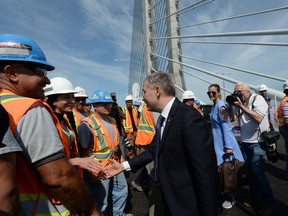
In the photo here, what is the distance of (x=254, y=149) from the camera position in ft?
9.70

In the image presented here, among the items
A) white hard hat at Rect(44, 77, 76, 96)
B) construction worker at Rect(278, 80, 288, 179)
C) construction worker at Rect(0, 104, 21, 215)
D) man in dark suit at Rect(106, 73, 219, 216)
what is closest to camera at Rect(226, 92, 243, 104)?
man in dark suit at Rect(106, 73, 219, 216)

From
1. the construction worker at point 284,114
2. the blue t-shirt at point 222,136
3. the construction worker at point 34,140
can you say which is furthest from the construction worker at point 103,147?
the construction worker at point 284,114

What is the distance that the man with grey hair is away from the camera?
2.85 meters

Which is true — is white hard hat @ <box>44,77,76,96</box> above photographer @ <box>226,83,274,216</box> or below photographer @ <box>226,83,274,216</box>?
above

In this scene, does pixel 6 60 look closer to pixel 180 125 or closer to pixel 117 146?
pixel 180 125

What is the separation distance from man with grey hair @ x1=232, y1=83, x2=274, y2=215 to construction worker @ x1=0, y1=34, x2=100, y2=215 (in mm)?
2295

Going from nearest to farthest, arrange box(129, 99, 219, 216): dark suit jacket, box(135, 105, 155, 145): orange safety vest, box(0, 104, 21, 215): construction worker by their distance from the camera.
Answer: box(0, 104, 21, 215): construction worker, box(129, 99, 219, 216): dark suit jacket, box(135, 105, 155, 145): orange safety vest

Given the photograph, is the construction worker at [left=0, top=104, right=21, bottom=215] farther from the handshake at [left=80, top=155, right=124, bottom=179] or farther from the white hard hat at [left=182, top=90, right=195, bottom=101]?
the white hard hat at [left=182, top=90, right=195, bottom=101]

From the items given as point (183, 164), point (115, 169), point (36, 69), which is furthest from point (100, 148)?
point (36, 69)

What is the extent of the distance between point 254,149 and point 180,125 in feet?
5.70

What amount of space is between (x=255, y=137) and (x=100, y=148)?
6.13 feet

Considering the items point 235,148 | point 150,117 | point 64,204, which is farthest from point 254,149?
point 64,204

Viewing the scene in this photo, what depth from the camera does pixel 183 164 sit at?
1.67 m

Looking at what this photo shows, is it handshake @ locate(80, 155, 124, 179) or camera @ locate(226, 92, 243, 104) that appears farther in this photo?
camera @ locate(226, 92, 243, 104)
